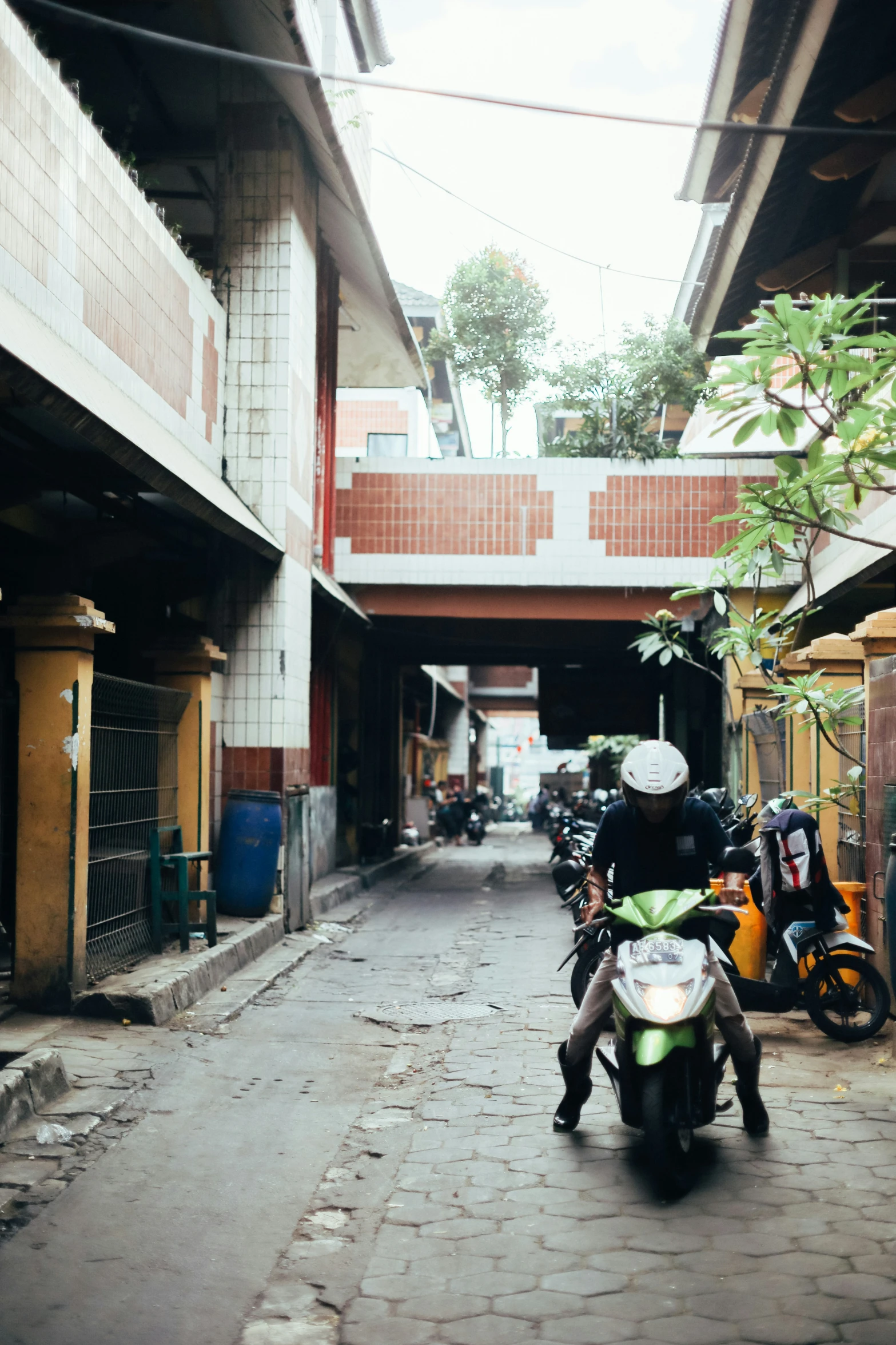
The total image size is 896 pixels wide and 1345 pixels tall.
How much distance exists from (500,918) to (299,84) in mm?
8281

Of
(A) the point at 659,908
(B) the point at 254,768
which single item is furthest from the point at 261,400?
(A) the point at 659,908

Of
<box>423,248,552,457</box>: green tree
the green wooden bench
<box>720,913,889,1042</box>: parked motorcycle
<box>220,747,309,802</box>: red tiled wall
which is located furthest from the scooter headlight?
<box>423,248,552,457</box>: green tree

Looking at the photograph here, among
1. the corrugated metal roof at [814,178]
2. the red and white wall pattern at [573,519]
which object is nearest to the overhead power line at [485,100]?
the corrugated metal roof at [814,178]

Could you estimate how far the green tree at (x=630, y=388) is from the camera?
53.1 feet

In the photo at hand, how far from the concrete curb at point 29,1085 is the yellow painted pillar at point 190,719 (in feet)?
12.7

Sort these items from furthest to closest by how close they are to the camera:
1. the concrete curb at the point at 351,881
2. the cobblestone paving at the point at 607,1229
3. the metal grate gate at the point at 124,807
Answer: the concrete curb at the point at 351,881
the metal grate gate at the point at 124,807
the cobblestone paving at the point at 607,1229

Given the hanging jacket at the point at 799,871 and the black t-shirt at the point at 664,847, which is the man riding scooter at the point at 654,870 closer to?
the black t-shirt at the point at 664,847

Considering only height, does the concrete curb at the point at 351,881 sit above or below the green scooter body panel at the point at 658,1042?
below

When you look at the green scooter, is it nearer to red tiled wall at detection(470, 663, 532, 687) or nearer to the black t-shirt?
the black t-shirt

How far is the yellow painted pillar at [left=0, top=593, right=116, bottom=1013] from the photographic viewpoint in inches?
263

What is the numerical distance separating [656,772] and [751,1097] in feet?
4.54

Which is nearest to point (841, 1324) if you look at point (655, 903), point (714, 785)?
point (655, 903)

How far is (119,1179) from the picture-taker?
15.0 feet

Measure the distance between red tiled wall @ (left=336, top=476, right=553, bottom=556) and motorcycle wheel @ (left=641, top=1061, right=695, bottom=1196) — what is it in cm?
1127
